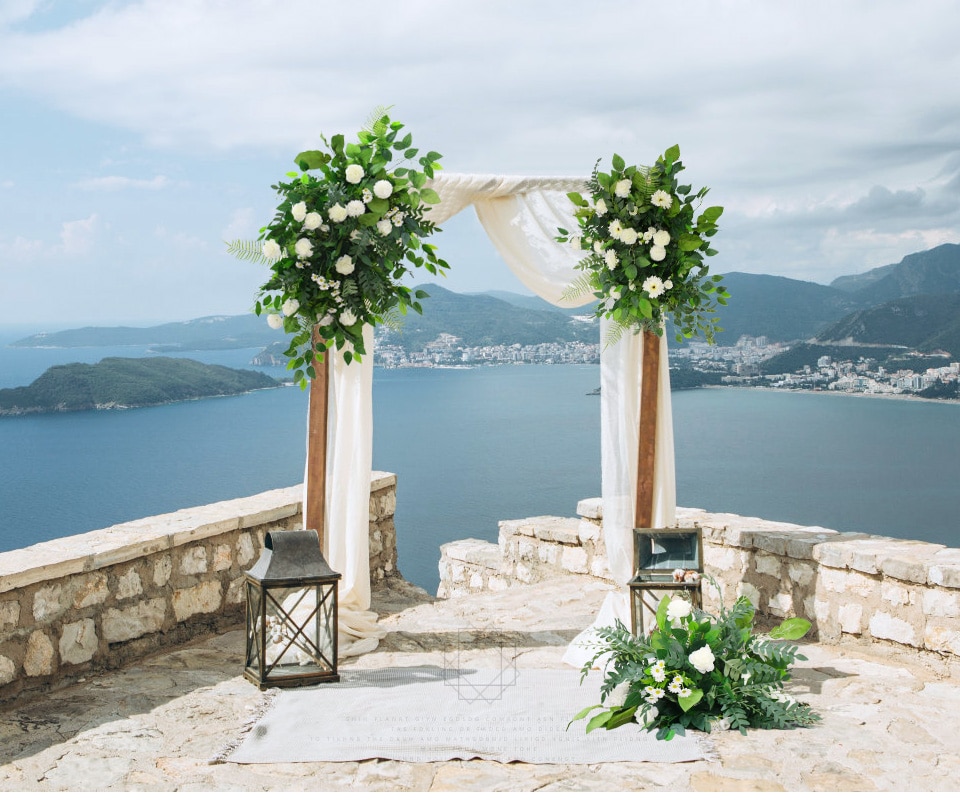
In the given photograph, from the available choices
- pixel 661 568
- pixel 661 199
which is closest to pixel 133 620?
pixel 661 568

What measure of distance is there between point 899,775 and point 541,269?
271 centimetres

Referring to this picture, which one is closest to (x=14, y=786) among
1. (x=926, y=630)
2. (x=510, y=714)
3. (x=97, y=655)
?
(x=97, y=655)

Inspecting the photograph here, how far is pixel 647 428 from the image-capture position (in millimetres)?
4254

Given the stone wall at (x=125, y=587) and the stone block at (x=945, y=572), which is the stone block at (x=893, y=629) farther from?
the stone wall at (x=125, y=587)

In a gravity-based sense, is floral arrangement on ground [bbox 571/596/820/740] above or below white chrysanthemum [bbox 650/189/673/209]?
below

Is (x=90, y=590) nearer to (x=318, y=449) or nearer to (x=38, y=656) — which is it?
(x=38, y=656)

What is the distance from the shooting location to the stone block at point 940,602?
3.80 m

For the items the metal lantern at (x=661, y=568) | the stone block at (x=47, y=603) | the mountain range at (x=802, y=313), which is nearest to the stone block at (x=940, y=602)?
the metal lantern at (x=661, y=568)

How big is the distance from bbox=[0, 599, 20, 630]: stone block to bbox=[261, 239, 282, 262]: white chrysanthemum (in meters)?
1.73

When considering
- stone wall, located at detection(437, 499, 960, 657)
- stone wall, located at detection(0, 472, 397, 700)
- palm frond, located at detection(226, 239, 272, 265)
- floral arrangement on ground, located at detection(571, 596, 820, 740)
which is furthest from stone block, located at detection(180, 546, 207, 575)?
stone wall, located at detection(437, 499, 960, 657)

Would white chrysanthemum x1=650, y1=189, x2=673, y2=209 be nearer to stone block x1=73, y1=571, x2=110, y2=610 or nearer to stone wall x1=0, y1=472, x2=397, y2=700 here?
stone wall x1=0, y1=472, x2=397, y2=700

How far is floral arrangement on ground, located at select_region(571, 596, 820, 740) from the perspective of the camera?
3.13m

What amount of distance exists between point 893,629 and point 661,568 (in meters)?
1.10

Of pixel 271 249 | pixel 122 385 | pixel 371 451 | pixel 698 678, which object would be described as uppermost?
pixel 271 249
